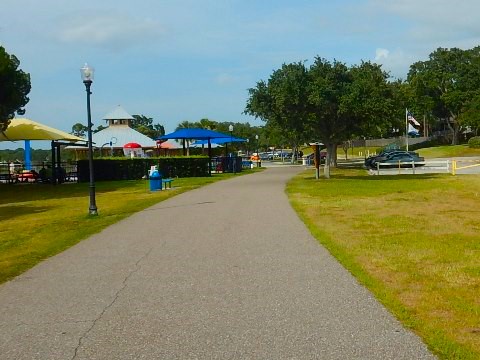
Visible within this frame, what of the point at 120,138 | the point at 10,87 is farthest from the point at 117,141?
the point at 10,87

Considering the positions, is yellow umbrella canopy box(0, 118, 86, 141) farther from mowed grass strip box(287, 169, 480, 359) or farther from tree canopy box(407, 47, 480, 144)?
tree canopy box(407, 47, 480, 144)

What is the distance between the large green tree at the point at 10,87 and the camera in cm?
2764

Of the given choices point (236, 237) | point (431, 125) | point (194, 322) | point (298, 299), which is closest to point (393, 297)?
point (298, 299)

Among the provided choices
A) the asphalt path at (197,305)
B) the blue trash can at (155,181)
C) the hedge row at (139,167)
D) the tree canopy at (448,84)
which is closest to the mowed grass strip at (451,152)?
the tree canopy at (448,84)

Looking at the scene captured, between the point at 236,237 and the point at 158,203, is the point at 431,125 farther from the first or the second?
the point at 236,237

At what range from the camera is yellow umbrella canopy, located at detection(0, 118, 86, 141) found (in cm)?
3228

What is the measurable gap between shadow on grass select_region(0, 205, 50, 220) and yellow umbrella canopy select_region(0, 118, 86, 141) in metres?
10.7

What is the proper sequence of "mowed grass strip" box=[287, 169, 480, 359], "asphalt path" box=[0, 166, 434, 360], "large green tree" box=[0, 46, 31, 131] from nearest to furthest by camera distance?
"asphalt path" box=[0, 166, 434, 360] < "mowed grass strip" box=[287, 169, 480, 359] < "large green tree" box=[0, 46, 31, 131]

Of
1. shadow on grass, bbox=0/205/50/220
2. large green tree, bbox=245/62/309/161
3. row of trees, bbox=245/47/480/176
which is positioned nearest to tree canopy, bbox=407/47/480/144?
row of trees, bbox=245/47/480/176

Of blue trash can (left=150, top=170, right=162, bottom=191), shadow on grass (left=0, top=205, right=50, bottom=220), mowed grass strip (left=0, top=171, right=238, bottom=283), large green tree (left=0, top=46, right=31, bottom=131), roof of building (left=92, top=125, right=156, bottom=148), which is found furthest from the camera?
roof of building (left=92, top=125, right=156, bottom=148)

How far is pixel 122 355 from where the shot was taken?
5098 mm

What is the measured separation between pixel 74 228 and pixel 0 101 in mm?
16006

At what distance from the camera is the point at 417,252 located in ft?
32.2

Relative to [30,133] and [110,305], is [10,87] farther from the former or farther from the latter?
[110,305]
